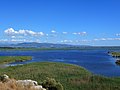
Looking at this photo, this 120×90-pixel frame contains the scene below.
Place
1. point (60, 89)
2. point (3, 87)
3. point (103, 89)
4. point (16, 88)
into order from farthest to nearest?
point (103, 89) < point (60, 89) < point (16, 88) < point (3, 87)

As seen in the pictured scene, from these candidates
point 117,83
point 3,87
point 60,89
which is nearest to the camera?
point 3,87

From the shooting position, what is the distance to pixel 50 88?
26.5 metres

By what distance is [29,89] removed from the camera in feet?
54.8

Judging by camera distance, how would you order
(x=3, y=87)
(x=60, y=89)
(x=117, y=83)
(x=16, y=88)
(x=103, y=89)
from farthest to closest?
(x=117, y=83), (x=103, y=89), (x=60, y=89), (x=16, y=88), (x=3, y=87)

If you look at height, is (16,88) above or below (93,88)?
above

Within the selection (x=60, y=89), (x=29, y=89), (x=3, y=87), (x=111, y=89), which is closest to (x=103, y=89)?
(x=111, y=89)

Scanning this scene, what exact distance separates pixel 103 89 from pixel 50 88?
10.4 m

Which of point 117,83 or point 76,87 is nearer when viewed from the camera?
point 76,87

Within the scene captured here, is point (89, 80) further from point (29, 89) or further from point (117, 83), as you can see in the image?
point (29, 89)

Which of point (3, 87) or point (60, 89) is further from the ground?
point (3, 87)

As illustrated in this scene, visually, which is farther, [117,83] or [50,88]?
[117,83]

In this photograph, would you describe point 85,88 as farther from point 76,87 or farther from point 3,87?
point 3,87

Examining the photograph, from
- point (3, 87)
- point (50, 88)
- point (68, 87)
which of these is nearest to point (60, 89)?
point (50, 88)

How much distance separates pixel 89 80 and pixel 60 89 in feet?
43.4
